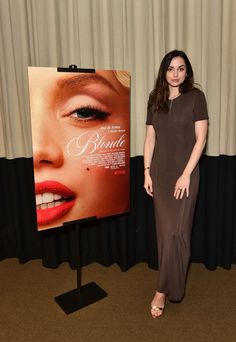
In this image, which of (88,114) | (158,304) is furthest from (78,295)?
(88,114)

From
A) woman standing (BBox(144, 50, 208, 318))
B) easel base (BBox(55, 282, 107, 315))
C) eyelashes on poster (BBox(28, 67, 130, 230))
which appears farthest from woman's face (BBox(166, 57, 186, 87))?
easel base (BBox(55, 282, 107, 315))

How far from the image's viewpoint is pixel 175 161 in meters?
2.19

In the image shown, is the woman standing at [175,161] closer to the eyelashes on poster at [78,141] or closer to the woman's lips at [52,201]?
the eyelashes on poster at [78,141]

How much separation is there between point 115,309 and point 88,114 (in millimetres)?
1392

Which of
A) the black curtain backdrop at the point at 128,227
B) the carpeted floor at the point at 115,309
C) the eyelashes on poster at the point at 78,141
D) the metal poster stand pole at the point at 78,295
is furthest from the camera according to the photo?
the black curtain backdrop at the point at 128,227

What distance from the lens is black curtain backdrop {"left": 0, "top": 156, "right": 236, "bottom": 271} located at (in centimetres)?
273

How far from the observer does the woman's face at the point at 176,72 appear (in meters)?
2.12

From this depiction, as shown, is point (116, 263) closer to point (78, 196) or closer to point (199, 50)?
point (78, 196)

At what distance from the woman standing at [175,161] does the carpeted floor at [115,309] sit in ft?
0.51

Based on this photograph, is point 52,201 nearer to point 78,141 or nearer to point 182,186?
point 78,141

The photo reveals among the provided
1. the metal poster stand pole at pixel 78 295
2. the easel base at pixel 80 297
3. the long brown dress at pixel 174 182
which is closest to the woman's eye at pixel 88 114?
the metal poster stand pole at pixel 78 295

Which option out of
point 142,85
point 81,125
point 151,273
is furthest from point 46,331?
point 142,85

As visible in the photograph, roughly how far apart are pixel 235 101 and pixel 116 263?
67.7 inches

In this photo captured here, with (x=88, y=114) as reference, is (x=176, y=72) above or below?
above
